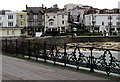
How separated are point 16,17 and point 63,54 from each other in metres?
60.3

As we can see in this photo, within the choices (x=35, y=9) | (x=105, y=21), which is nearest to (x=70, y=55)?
(x=35, y=9)

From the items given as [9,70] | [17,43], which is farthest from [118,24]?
[9,70]

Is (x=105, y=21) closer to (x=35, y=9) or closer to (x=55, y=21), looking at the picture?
(x=55, y=21)

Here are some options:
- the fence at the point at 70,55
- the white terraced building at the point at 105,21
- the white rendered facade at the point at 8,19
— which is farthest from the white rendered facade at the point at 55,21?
the fence at the point at 70,55

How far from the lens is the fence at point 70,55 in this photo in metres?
Answer: 7.96

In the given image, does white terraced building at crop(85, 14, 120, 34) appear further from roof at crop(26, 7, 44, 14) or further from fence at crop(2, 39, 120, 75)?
fence at crop(2, 39, 120, 75)

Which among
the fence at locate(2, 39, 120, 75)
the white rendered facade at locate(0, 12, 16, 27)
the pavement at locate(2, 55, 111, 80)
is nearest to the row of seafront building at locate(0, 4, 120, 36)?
the white rendered facade at locate(0, 12, 16, 27)

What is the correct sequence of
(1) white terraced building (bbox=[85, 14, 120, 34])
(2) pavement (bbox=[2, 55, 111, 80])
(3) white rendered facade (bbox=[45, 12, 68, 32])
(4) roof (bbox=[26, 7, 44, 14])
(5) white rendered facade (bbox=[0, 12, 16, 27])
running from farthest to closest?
(3) white rendered facade (bbox=[45, 12, 68, 32]), (1) white terraced building (bbox=[85, 14, 120, 34]), (4) roof (bbox=[26, 7, 44, 14]), (5) white rendered facade (bbox=[0, 12, 16, 27]), (2) pavement (bbox=[2, 55, 111, 80])

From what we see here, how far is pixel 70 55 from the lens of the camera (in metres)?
9.83

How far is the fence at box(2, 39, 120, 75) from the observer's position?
314 inches

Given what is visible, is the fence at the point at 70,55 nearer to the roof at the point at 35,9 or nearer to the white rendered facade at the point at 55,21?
the roof at the point at 35,9

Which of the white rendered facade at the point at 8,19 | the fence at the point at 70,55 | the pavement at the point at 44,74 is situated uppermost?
the white rendered facade at the point at 8,19

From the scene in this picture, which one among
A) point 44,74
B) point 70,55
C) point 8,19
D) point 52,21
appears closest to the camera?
point 44,74

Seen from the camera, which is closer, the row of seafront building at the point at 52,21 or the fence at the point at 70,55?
the fence at the point at 70,55
